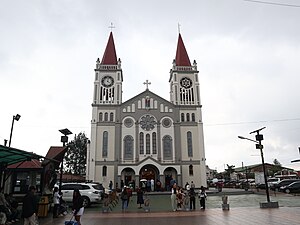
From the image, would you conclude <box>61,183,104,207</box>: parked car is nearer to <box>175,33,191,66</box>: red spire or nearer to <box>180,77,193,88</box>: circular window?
<box>180,77,193,88</box>: circular window

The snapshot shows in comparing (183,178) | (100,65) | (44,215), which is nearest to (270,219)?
(44,215)

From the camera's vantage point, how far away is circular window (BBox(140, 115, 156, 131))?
4309 centimetres

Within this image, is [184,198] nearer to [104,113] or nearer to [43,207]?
[43,207]

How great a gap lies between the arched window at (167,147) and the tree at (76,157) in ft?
115

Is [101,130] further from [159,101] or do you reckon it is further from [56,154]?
[56,154]

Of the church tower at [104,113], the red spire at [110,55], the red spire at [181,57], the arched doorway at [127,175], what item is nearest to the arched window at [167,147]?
the arched doorway at [127,175]

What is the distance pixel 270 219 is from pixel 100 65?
131ft

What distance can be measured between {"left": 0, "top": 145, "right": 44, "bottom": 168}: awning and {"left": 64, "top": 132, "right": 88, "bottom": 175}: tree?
186 feet

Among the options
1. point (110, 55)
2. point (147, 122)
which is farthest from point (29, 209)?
point (110, 55)

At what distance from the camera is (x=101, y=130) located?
4234cm

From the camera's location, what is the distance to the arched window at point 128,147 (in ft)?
136

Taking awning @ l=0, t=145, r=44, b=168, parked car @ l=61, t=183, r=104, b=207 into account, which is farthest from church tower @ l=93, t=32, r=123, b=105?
awning @ l=0, t=145, r=44, b=168

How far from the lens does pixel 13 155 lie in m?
12.4

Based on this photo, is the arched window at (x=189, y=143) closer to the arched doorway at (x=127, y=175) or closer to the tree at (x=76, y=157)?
the arched doorway at (x=127, y=175)
